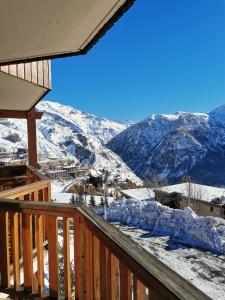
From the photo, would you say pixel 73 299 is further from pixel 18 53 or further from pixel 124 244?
pixel 18 53

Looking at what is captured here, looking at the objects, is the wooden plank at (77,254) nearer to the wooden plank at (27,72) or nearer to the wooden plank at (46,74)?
the wooden plank at (27,72)

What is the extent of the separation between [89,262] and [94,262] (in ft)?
0.66

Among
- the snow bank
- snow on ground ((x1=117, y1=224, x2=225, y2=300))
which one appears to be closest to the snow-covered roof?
the snow bank

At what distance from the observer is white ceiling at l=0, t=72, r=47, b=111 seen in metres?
6.42

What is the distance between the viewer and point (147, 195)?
37.1 m

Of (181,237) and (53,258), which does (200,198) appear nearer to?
(181,237)

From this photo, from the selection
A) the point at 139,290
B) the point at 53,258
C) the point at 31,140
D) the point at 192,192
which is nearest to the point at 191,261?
the point at 31,140

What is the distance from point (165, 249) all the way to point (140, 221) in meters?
6.24

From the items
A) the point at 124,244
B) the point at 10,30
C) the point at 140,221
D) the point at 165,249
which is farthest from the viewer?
the point at 140,221

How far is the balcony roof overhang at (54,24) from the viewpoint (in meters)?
2.58

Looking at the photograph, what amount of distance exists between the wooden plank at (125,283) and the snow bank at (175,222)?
18127mm

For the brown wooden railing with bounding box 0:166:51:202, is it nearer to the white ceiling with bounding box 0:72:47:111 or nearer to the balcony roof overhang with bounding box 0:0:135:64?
the balcony roof overhang with bounding box 0:0:135:64

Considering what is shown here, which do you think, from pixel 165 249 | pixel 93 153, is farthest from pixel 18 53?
pixel 93 153

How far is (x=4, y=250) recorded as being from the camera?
3039 millimetres
